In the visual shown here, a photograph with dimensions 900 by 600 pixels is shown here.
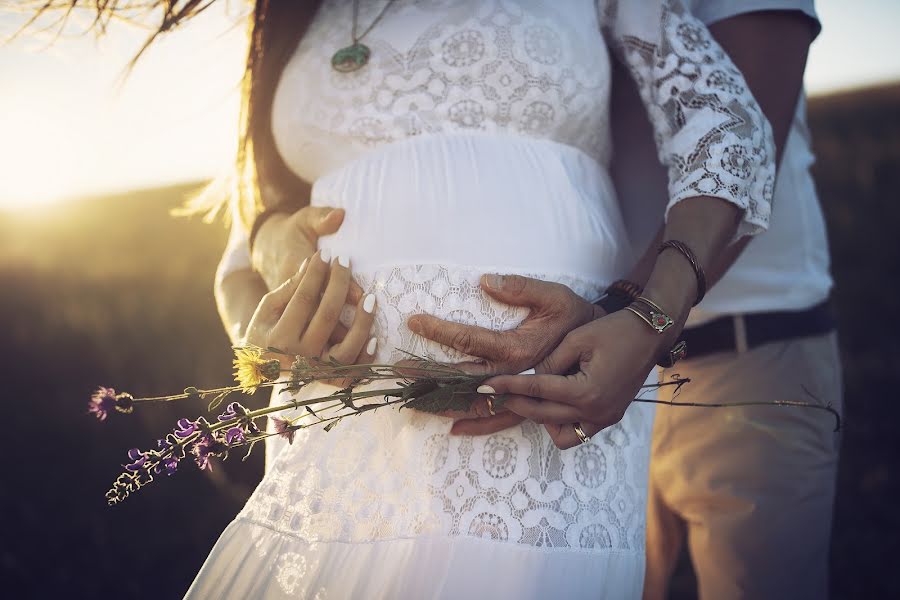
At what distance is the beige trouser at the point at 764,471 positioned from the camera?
1889mm

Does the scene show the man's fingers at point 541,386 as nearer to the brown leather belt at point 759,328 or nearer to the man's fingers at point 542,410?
the man's fingers at point 542,410

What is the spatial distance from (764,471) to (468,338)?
1.24 m

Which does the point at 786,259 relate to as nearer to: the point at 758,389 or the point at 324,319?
the point at 758,389

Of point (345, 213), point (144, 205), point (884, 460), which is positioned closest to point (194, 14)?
point (345, 213)

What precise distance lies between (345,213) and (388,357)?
1.11 feet

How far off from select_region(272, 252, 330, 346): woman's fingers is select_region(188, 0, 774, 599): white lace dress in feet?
0.30

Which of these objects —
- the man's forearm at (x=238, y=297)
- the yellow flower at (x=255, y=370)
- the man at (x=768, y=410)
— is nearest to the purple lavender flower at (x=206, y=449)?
the yellow flower at (x=255, y=370)

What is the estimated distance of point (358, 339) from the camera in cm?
127

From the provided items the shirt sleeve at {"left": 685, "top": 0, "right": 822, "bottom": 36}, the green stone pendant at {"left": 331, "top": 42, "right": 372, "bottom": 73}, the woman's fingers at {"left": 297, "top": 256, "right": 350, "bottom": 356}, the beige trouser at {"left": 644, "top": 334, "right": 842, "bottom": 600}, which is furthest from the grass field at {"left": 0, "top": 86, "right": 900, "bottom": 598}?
the green stone pendant at {"left": 331, "top": 42, "right": 372, "bottom": 73}

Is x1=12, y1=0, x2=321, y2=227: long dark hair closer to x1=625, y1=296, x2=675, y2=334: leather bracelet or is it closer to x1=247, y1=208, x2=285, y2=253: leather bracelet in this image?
x1=247, y1=208, x2=285, y2=253: leather bracelet

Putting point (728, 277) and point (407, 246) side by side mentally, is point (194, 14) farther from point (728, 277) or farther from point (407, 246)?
point (728, 277)

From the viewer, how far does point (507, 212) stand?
1.31m

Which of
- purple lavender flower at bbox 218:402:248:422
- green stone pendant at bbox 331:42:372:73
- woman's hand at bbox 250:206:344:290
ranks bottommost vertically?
purple lavender flower at bbox 218:402:248:422

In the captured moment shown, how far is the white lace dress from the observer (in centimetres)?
117
